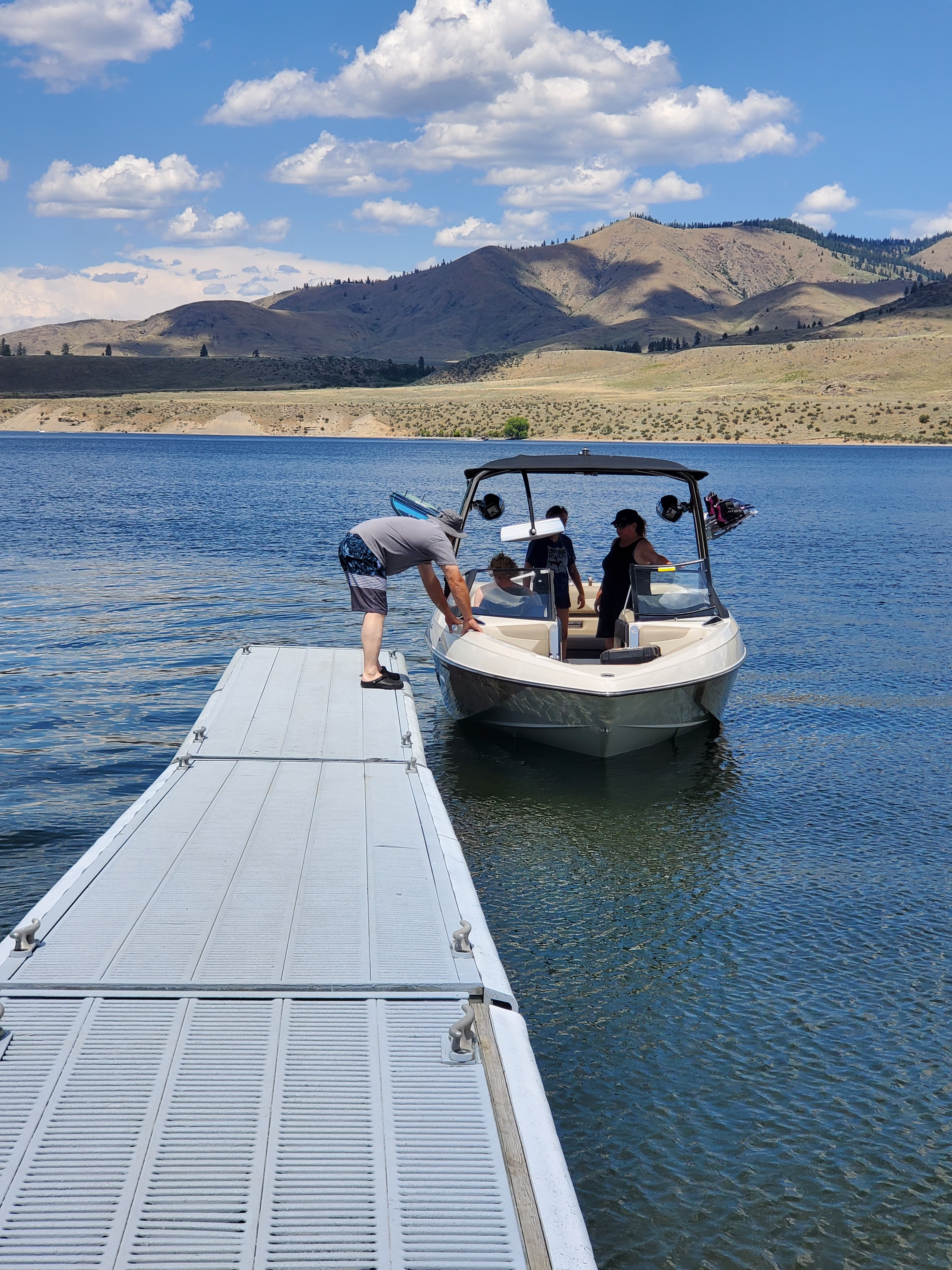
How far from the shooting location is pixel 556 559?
11.6 m

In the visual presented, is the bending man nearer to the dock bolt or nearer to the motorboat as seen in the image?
the motorboat

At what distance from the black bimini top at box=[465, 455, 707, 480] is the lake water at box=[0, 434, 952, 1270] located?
2.70 m

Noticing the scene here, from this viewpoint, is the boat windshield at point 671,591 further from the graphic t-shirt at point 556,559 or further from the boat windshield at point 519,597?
the boat windshield at point 519,597

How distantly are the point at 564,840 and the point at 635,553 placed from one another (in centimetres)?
369

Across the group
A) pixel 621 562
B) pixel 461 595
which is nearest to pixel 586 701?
pixel 461 595

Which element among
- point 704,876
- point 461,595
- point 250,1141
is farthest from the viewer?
point 461,595

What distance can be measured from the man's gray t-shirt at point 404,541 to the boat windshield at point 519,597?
1.81 metres

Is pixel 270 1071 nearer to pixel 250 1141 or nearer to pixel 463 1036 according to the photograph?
pixel 250 1141

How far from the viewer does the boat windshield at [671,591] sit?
11328mm

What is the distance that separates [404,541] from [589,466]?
279 centimetres

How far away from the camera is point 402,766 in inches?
297

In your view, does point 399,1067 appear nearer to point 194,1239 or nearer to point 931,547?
point 194,1239

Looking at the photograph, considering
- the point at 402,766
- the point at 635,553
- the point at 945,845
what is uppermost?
the point at 635,553

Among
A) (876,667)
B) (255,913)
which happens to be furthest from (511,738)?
(876,667)
